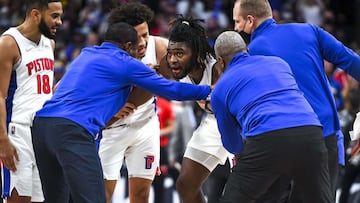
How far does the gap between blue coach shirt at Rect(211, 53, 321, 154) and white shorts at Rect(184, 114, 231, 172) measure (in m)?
1.38

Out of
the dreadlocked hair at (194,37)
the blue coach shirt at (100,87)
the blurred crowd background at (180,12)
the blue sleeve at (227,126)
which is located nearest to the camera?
the blue sleeve at (227,126)

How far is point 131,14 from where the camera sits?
7160 mm

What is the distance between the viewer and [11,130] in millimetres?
7023

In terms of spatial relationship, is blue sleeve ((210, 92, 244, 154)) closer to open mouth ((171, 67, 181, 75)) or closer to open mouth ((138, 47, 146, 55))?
open mouth ((171, 67, 181, 75))

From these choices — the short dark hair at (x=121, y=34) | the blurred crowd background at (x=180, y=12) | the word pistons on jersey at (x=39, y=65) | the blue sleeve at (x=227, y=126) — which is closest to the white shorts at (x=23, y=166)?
the word pistons on jersey at (x=39, y=65)

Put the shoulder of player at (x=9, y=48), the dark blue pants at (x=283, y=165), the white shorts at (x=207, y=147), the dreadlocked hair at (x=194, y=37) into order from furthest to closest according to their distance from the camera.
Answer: the white shorts at (x=207, y=147)
the dreadlocked hair at (x=194, y=37)
the shoulder of player at (x=9, y=48)
the dark blue pants at (x=283, y=165)

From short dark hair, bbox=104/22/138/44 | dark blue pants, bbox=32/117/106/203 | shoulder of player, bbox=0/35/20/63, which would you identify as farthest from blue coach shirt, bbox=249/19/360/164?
shoulder of player, bbox=0/35/20/63

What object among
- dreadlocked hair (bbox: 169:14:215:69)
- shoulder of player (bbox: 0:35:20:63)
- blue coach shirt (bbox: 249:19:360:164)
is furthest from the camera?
dreadlocked hair (bbox: 169:14:215:69)

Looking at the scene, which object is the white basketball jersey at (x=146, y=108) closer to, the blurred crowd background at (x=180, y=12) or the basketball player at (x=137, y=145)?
the basketball player at (x=137, y=145)

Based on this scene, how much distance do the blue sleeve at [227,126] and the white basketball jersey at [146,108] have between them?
1.45m

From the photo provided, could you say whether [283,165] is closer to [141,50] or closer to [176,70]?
[176,70]

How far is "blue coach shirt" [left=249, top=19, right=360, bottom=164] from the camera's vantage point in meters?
6.30

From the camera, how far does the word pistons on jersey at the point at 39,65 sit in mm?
6994

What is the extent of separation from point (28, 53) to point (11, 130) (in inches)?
26.1
